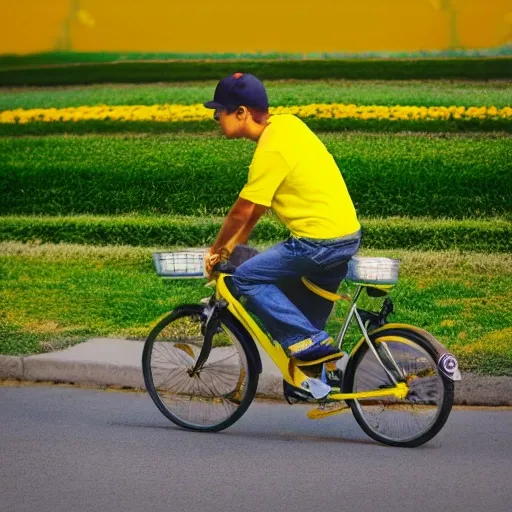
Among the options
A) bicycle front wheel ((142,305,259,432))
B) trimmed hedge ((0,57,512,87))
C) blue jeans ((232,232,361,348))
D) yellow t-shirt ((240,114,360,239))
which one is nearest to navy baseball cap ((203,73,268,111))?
yellow t-shirt ((240,114,360,239))

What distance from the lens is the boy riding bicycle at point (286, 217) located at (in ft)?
23.2

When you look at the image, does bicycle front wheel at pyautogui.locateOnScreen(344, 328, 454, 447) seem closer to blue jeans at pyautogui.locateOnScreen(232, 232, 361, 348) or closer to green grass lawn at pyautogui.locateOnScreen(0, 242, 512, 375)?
blue jeans at pyautogui.locateOnScreen(232, 232, 361, 348)

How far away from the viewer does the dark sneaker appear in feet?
23.7

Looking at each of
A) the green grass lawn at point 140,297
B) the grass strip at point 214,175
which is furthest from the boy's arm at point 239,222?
the grass strip at point 214,175

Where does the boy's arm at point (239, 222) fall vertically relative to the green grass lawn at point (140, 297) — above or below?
above

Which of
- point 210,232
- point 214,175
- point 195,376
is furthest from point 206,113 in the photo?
point 195,376

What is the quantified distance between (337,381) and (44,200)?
337 inches

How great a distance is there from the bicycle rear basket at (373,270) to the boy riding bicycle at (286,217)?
95mm

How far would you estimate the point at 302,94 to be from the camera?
16734 millimetres

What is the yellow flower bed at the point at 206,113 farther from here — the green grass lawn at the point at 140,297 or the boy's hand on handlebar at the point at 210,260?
the boy's hand on handlebar at the point at 210,260

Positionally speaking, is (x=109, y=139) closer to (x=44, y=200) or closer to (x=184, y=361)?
(x=44, y=200)

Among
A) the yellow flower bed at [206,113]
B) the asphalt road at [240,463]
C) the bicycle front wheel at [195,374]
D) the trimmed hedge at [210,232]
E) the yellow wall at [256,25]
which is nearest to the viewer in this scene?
the asphalt road at [240,463]

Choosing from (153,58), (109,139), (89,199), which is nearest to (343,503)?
(89,199)

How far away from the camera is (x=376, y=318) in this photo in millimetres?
7250
